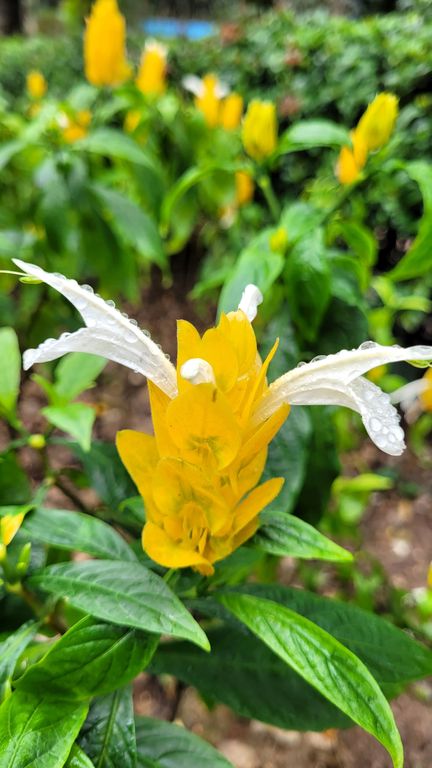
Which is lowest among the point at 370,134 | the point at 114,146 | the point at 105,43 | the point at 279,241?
the point at 279,241

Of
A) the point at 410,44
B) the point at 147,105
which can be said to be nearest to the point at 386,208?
the point at 410,44

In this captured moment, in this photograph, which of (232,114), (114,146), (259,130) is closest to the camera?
(259,130)

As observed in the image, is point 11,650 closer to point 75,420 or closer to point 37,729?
point 37,729

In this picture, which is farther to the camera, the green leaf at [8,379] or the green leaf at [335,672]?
the green leaf at [8,379]

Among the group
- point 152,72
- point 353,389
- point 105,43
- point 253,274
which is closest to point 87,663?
point 353,389

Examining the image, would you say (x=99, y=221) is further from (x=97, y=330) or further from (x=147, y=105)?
(x=97, y=330)

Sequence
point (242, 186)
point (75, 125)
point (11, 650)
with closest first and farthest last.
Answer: point (11, 650) < point (75, 125) < point (242, 186)

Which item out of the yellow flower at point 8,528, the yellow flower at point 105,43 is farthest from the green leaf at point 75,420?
the yellow flower at point 105,43

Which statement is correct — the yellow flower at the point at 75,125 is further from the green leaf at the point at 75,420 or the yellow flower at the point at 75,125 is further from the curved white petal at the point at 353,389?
the curved white petal at the point at 353,389
